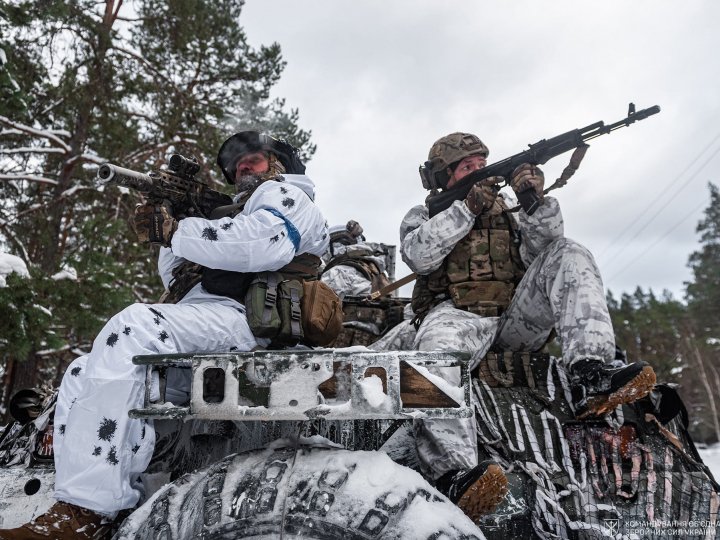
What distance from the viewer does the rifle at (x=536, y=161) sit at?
12.3 ft

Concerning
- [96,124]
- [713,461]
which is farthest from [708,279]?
[96,124]

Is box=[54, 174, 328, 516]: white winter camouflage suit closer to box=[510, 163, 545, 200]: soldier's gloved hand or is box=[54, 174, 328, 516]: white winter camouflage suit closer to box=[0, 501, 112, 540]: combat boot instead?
box=[0, 501, 112, 540]: combat boot

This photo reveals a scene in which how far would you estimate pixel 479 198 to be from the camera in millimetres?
3553

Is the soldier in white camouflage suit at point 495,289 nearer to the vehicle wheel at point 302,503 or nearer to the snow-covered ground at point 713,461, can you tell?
the vehicle wheel at point 302,503

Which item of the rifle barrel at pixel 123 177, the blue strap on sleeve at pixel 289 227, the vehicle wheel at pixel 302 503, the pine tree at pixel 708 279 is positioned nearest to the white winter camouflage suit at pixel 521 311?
the vehicle wheel at pixel 302 503

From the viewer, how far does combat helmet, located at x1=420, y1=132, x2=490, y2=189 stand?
13.0ft

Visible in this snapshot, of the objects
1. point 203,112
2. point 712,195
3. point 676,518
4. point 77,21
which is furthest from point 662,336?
point 676,518

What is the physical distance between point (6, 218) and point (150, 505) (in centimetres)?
1100

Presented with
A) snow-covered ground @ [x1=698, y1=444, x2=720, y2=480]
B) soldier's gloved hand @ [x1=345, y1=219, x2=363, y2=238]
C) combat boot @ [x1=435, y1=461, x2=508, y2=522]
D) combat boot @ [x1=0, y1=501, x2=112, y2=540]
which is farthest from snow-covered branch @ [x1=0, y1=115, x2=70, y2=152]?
snow-covered ground @ [x1=698, y1=444, x2=720, y2=480]

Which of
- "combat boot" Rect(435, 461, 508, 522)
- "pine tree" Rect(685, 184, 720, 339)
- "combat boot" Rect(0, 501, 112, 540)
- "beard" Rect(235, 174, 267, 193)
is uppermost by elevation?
"pine tree" Rect(685, 184, 720, 339)

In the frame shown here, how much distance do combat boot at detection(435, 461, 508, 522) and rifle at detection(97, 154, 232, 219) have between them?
177cm

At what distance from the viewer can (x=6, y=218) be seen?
11.0 metres

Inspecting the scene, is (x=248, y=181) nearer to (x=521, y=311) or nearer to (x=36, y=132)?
(x=521, y=311)

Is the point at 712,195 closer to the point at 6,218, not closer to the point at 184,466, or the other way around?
the point at 6,218
